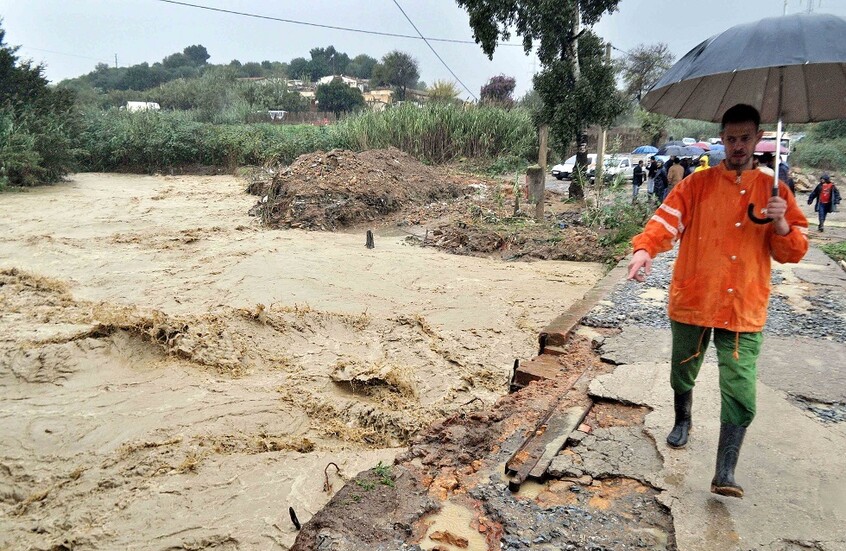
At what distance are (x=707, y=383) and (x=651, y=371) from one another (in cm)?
36

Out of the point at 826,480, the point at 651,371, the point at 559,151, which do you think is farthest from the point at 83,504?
the point at 559,151

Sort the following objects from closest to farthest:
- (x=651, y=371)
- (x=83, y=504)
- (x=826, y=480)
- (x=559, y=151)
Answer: (x=826, y=480) < (x=83, y=504) < (x=651, y=371) < (x=559, y=151)

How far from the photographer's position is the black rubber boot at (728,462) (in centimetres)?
263

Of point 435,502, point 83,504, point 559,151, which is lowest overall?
point 83,504

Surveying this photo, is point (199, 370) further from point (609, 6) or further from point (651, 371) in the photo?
point (609, 6)

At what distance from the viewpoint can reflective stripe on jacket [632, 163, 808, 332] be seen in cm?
267

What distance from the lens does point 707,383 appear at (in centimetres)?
389

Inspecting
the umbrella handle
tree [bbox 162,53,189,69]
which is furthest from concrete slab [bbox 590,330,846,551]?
tree [bbox 162,53,189,69]

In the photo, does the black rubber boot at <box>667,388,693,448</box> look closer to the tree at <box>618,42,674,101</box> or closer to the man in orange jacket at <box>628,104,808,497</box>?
the man in orange jacket at <box>628,104,808,497</box>

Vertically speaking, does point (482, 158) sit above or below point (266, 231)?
above

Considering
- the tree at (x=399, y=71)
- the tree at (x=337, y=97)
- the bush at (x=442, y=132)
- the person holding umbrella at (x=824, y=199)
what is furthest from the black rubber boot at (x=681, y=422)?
the tree at (x=399, y=71)

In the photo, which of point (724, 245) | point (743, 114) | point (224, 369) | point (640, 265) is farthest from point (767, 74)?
point (224, 369)

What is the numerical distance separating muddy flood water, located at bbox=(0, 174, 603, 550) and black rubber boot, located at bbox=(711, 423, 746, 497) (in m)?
2.29

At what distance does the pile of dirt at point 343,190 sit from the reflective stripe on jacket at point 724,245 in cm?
1093
